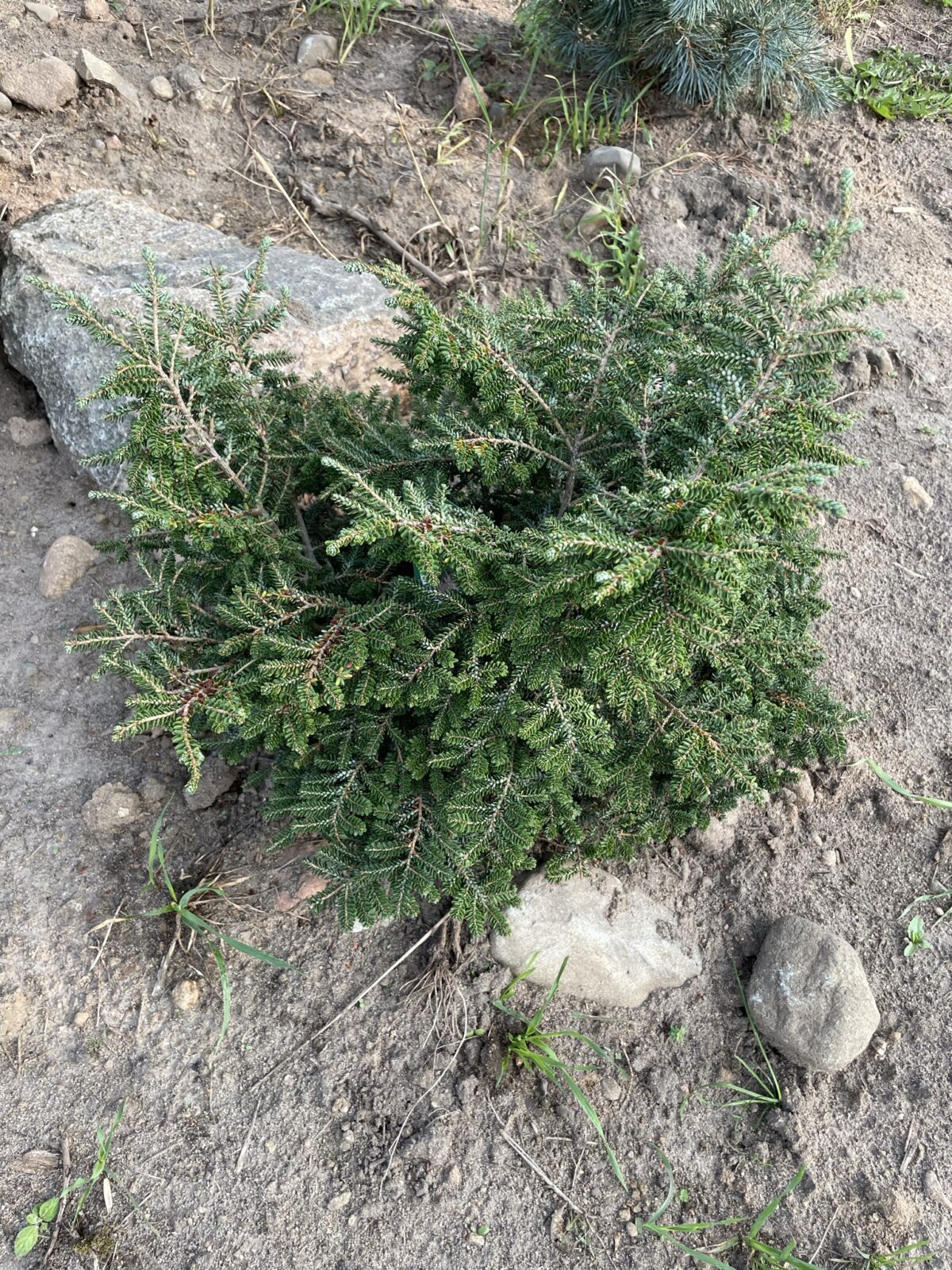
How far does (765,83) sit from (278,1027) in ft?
14.6

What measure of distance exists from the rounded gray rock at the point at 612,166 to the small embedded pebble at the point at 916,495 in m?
1.99

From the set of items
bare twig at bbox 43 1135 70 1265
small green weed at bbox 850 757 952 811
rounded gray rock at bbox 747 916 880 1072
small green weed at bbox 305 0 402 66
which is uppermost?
small green weed at bbox 305 0 402 66

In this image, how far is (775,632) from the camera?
2.15 meters

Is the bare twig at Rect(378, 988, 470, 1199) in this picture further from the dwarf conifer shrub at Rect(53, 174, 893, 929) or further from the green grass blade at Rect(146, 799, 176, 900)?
the green grass blade at Rect(146, 799, 176, 900)

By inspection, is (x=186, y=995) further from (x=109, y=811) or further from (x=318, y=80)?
(x=318, y=80)

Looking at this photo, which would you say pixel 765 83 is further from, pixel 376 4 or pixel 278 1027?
pixel 278 1027

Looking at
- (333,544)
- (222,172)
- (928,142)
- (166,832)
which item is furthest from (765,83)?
(166,832)

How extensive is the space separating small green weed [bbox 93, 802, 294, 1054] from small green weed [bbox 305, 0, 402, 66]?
400 centimetres

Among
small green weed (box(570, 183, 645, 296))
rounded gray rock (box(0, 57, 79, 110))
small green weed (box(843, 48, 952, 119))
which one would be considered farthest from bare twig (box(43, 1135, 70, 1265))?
small green weed (box(843, 48, 952, 119))

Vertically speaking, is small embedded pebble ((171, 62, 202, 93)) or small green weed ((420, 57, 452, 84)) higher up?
small green weed ((420, 57, 452, 84))

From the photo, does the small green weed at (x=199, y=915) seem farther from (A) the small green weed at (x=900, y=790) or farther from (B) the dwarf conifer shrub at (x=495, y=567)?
(A) the small green weed at (x=900, y=790)

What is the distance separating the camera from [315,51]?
4438mm

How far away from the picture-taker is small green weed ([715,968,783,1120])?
2314mm

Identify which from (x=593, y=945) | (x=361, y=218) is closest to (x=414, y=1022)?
(x=593, y=945)
